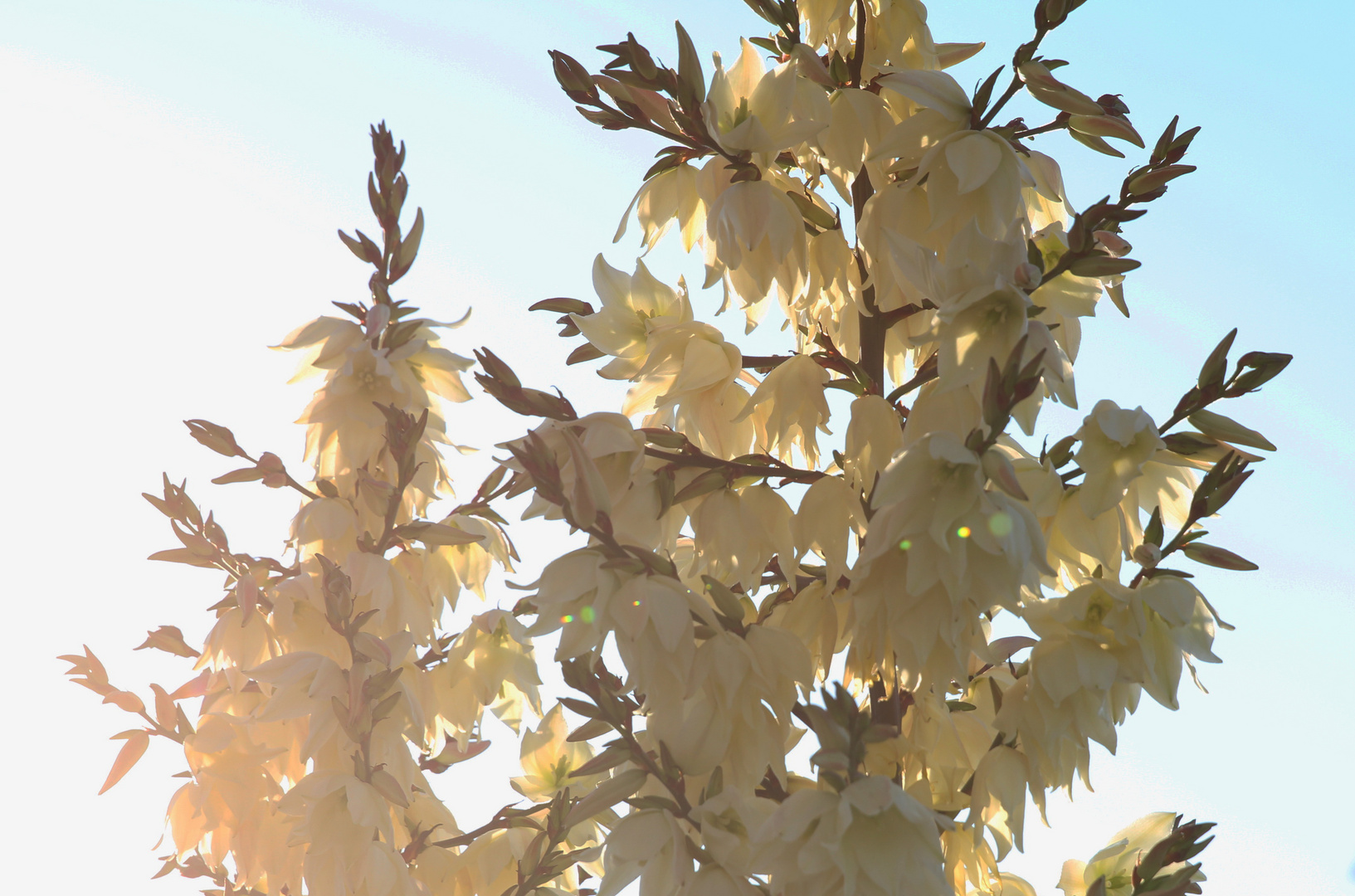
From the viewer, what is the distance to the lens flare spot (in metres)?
0.74

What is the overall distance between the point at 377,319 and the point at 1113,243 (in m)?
0.76

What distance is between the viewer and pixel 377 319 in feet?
3.82

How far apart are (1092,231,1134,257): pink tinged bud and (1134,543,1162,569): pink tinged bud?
260 millimetres

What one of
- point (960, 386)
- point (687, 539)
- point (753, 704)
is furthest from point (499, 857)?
point (960, 386)

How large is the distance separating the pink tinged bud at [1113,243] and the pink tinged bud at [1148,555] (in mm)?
260

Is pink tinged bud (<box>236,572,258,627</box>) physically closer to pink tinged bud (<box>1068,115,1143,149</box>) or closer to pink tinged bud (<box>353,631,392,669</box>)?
pink tinged bud (<box>353,631,392,669</box>)

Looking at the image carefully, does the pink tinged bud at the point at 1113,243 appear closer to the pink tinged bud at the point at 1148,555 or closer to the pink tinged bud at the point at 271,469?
the pink tinged bud at the point at 1148,555

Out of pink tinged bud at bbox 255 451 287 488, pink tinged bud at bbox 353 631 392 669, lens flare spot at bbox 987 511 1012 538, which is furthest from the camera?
pink tinged bud at bbox 255 451 287 488

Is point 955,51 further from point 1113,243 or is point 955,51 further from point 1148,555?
point 1148,555

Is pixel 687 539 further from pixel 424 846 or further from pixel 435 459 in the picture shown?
pixel 424 846

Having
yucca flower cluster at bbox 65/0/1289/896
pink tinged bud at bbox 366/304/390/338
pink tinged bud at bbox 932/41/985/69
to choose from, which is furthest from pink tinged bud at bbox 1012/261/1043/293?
pink tinged bud at bbox 366/304/390/338

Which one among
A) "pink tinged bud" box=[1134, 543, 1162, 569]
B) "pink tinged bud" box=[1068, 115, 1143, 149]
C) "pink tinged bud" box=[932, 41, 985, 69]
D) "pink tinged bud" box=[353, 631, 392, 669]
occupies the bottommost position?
"pink tinged bud" box=[1134, 543, 1162, 569]

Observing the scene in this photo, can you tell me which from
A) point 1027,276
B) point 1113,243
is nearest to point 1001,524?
point 1027,276

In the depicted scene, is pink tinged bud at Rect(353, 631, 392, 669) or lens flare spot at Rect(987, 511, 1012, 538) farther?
pink tinged bud at Rect(353, 631, 392, 669)
